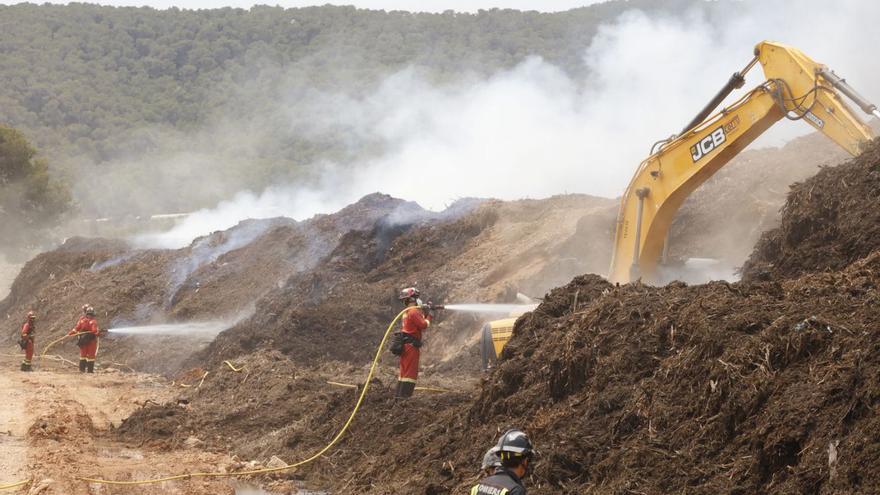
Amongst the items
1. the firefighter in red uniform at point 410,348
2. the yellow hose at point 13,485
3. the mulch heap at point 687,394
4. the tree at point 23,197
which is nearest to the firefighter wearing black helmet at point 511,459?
the mulch heap at point 687,394

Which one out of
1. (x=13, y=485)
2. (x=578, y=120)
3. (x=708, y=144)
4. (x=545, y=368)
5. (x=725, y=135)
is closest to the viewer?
(x=545, y=368)

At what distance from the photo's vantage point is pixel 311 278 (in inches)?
→ 1008

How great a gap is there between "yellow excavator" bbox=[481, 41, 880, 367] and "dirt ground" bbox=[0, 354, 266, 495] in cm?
392

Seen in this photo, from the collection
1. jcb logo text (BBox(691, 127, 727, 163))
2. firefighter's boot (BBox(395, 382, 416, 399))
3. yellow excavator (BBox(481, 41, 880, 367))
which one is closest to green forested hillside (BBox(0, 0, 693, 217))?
yellow excavator (BBox(481, 41, 880, 367))

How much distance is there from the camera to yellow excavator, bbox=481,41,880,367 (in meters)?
12.7

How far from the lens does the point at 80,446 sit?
1312 centimetres

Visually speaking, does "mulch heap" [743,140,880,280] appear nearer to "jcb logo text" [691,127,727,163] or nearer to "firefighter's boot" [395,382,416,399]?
"jcb logo text" [691,127,727,163]

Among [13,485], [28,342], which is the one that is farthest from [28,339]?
[13,485]

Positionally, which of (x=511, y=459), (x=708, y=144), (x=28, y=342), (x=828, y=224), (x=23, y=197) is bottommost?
(x=28, y=342)

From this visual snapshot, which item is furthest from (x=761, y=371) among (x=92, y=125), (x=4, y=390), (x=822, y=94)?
(x=92, y=125)

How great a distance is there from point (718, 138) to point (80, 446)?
356 inches

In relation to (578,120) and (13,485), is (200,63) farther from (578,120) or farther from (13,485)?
(13,485)

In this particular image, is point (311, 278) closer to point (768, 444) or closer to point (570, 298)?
point (570, 298)

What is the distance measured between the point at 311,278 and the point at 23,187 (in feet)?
105
